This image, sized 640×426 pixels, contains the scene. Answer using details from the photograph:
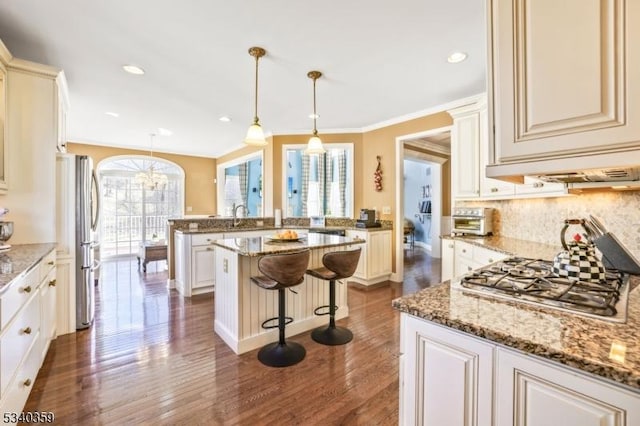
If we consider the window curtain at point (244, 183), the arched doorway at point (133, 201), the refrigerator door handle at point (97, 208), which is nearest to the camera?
the refrigerator door handle at point (97, 208)

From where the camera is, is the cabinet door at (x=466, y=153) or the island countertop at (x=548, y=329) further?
the cabinet door at (x=466, y=153)

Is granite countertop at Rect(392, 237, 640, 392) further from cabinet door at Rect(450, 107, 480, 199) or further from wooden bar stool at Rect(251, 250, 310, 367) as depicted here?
cabinet door at Rect(450, 107, 480, 199)

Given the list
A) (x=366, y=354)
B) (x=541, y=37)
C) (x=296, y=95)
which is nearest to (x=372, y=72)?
(x=296, y=95)

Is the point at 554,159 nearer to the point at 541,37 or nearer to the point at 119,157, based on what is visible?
the point at 541,37

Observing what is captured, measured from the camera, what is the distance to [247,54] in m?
2.64

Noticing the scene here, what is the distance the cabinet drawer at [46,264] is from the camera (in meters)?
2.09

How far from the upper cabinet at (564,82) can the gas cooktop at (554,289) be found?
→ 461mm

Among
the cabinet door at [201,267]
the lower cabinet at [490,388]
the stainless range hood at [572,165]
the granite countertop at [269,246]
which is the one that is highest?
the stainless range hood at [572,165]

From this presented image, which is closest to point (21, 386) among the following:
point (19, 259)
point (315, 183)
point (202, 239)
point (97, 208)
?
point (19, 259)

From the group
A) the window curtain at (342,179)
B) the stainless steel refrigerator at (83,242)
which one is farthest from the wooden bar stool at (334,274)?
the window curtain at (342,179)

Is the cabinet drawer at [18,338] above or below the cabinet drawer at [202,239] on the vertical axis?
below

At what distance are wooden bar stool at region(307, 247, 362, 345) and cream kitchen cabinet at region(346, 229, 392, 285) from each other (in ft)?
5.19

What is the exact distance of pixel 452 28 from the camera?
2256mm

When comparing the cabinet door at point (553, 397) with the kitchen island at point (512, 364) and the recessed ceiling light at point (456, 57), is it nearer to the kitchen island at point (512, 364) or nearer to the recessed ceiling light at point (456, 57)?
the kitchen island at point (512, 364)
